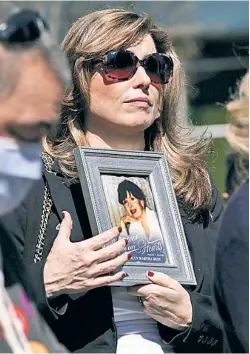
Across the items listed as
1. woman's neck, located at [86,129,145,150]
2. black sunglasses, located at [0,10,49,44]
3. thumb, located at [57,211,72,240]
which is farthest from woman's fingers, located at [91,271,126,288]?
black sunglasses, located at [0,10,49,44]

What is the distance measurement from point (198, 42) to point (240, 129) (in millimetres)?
1309

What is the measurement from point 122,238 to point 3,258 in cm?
36

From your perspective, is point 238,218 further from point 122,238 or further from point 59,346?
point 59,346

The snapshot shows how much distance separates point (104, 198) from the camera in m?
2.53

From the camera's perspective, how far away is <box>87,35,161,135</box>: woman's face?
2.66 m

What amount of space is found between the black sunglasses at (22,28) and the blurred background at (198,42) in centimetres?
48

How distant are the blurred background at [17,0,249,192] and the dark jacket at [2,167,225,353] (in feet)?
1.21

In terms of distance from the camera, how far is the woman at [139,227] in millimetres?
2541

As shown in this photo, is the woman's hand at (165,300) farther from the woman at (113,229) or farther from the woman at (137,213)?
the woman at (137,213)

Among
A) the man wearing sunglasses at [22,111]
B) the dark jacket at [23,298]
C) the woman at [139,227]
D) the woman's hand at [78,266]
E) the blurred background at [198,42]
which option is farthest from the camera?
the blurred background at [198,42]

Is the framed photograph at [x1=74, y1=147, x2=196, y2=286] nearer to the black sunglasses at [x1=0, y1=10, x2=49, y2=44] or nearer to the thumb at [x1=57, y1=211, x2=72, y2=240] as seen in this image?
the thumb at [x1=57, y1=211, x2=72, y2=240]

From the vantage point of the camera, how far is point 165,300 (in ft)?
8.25

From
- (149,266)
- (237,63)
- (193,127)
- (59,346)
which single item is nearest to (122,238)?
(149,266)


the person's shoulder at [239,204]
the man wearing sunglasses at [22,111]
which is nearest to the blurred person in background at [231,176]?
the person's shoulder at [239,204]
